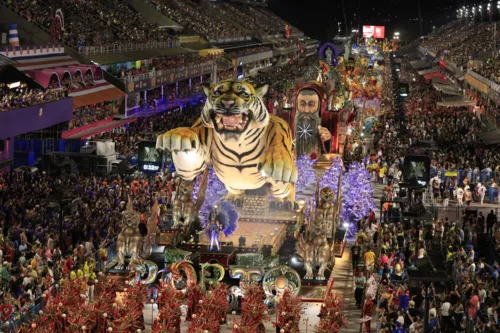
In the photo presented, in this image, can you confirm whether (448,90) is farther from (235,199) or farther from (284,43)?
(284,43)

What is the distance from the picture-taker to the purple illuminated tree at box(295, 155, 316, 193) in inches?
1109

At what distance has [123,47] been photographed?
188 ft

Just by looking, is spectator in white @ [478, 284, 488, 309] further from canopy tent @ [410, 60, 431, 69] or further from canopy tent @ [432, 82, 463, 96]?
canopy tent @ [410, 60, 431, 69]

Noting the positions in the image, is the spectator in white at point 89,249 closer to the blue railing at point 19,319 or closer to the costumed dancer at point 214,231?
the costumed dancer at point 214,231

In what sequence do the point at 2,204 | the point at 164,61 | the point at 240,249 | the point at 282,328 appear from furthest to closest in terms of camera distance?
the point at 164,61 → the point at 2,204 → the point at 240,249 → the point at 282,328

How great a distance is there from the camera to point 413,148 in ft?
133

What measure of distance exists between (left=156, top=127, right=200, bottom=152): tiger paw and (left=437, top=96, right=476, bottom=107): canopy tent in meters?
33.5

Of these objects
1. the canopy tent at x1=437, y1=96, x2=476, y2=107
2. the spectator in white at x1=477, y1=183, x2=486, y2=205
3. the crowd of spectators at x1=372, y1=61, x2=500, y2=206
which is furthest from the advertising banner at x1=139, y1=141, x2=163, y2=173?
the canopy tent at x1=437, y1=96, x2=476, y2=107

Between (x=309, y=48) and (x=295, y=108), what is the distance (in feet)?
387

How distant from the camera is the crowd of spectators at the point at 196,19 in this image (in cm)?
8138

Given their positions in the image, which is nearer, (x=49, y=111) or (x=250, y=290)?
(x=250, y=290)

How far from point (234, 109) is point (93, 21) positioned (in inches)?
1337

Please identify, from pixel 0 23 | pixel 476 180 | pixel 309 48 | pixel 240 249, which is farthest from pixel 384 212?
pixel 309 48

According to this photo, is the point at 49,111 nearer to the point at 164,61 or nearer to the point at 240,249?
the point at 240,249
